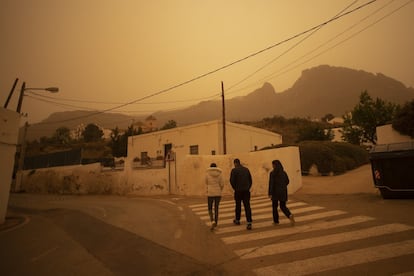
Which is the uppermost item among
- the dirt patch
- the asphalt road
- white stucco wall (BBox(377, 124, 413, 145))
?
white stucco wall (BBox(377, 124, 413, 145))

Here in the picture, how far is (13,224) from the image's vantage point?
992 centimetres

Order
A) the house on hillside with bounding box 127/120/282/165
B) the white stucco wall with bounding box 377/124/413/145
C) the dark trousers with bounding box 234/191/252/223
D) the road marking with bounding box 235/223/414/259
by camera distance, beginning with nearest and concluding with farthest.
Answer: the road marking with bounding box 235/223/414/259 → the dark trousers with bounding box 234/191/252/223 → the white stucco wall with bounding box 377/124/413/145 → the house on hillside with bounding box 127/120/282/165

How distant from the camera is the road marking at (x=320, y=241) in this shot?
5137 millimetres

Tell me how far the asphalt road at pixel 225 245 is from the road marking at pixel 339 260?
0.01 m

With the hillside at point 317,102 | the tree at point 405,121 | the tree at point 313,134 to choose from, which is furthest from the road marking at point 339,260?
the hillside at point 317,102

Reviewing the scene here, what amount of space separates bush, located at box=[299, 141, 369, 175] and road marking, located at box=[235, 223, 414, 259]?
44.2 ft

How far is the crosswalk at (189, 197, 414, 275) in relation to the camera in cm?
429

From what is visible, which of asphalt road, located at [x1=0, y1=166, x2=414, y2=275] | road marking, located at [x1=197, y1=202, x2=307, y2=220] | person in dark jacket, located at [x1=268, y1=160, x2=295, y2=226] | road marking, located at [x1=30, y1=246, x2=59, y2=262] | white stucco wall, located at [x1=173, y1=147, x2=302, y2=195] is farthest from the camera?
white stucco wall, located at [x1=173, y1=147, x2=302, y2=195]

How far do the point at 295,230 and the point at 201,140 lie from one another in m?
22.7

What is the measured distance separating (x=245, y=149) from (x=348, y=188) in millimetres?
17563

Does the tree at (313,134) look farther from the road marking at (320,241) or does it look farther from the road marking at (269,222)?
the road marking at (320,241)

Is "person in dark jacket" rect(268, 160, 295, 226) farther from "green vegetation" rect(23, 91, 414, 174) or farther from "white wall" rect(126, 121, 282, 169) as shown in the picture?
"white wall" rect(126, 121, 282, 169)

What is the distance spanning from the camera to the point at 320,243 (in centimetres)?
540

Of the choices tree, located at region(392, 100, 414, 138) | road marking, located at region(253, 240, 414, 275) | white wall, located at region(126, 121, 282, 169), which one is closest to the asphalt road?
road marking, located at region(253, 240, 414, 275)
